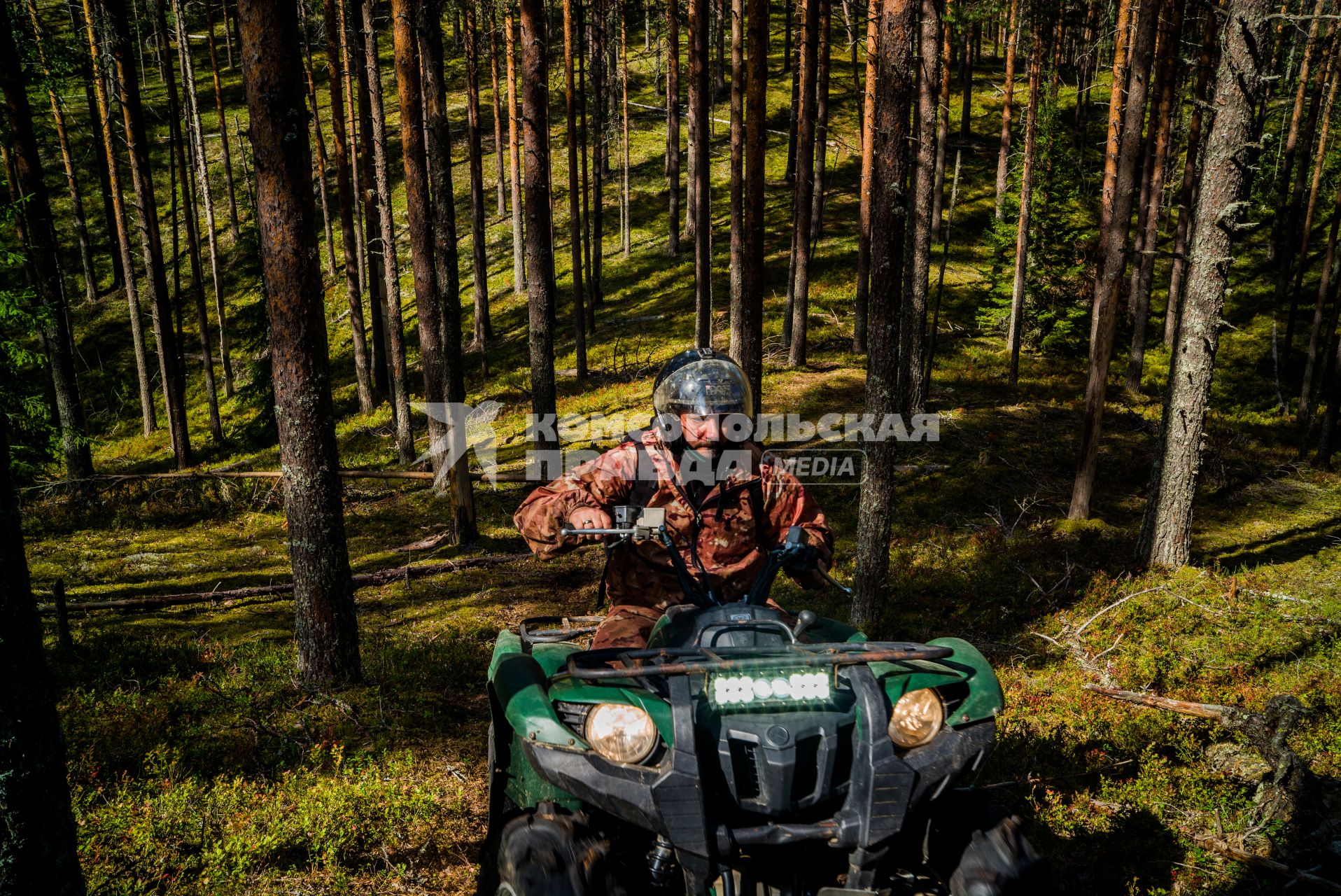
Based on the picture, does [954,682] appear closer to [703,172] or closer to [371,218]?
[703,172]

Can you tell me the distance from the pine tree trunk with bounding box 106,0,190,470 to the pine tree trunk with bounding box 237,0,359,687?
→ 14265 millimetres

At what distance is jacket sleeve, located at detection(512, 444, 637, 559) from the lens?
177 inches

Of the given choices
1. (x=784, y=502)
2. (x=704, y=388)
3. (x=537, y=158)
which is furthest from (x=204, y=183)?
(x=784, y=502)

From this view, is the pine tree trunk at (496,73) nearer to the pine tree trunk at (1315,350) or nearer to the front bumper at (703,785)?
the pine tree trunk at (1315,350)

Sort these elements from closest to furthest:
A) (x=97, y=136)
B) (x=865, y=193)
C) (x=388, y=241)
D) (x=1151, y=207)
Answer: (x=388, y=241) < (x=865, y=193) < (x=97, y=136) < (x=1151, y=207)

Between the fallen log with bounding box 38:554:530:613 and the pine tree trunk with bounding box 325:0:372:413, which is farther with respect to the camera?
the pine tree trunk with bounding box 325:0:372:413

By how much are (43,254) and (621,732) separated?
58.5 ft

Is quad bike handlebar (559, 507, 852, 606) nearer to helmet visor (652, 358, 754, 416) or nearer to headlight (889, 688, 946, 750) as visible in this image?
helmet visor (652, 358, 754, 416)

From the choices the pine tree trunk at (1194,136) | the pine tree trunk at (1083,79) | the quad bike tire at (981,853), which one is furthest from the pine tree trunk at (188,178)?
the pine tree trunk at (1083,79)

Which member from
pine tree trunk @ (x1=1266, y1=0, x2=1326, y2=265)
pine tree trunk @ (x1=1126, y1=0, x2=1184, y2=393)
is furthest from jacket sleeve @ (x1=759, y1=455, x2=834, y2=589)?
pine tree trunk @ (x1=1266, y1=0, x2=1326, y2=265)

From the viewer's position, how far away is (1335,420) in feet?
59.5

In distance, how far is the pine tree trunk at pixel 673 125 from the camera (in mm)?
27641

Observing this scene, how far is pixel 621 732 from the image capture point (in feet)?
10.1

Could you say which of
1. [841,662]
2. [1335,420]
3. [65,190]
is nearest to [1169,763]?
[841,662]
